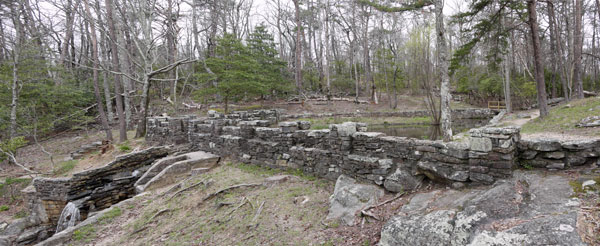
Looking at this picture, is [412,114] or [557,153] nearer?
[557,153]

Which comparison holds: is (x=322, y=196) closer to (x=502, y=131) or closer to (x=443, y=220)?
(x=443, y=220)

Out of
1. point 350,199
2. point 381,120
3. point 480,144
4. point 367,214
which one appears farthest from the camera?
point 381,120

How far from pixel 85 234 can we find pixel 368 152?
6.32m

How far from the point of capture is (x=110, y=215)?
5.92 meters

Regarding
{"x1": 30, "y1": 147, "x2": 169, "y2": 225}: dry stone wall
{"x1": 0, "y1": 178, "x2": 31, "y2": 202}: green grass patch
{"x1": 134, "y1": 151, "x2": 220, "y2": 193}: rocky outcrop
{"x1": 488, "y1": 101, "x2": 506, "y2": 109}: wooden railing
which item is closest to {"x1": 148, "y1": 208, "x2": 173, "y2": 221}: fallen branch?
{"x1": 134, "y1": 151, "x2": 220, "y2": 193}: rocky outcrop

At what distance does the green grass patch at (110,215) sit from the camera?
576 centimetres

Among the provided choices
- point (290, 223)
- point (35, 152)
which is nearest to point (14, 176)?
point (35, 152)

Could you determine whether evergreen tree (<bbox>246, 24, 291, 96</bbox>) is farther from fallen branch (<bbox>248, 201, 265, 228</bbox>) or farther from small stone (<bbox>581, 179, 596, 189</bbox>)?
small stone (<bbox>581, 179, 596, 189</bbox>)

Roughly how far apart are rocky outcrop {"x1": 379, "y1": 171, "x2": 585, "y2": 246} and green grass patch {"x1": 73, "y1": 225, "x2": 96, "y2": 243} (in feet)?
19.3

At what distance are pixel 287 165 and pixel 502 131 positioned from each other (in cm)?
486

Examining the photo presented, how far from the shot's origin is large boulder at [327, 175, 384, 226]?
4417 mm

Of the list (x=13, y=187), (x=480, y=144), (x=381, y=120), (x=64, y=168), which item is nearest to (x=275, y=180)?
(x=480, y=144)

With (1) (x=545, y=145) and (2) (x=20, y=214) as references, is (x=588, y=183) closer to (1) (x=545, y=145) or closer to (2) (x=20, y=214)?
(1) (x=545, y=145)

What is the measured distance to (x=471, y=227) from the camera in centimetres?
284
